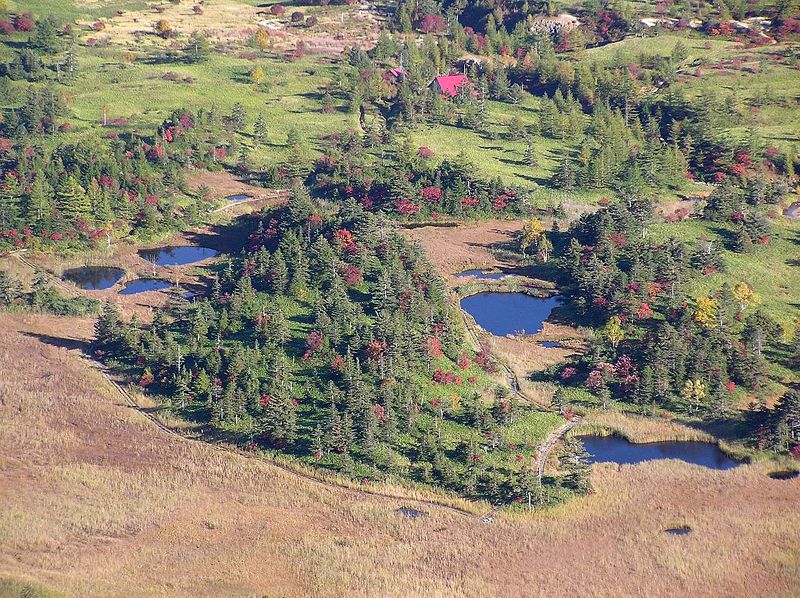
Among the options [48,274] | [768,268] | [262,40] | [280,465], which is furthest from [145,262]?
[262,40]

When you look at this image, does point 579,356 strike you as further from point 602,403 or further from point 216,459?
point 216,459

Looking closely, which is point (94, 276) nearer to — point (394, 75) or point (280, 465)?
point (280, 465)

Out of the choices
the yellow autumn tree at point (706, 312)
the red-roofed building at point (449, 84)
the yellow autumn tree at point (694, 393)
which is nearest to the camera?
the yellow autumn tree at point (694, 393)

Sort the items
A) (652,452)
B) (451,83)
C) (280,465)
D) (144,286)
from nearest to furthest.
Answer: (280,465), (652,452), (144,286), (451,83)

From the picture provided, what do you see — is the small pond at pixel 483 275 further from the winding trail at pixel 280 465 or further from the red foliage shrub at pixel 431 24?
the red foliage shrub at pixel 431 24

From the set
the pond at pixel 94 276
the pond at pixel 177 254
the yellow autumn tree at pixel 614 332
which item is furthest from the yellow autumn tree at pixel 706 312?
the pond at pixel 94 276

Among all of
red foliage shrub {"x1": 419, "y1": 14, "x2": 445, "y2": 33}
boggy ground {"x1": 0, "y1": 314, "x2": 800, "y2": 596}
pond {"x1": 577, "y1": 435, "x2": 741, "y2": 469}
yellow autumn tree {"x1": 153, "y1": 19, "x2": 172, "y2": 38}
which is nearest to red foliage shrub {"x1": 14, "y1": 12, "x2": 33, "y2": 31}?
yellow autumn tree {"x1": 153, "y1": 19, "x2": 172, "y2": 38}

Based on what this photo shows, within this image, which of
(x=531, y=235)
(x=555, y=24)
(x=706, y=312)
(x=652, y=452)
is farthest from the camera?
(x=555, y=24)

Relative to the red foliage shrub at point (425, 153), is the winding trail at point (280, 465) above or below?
below
